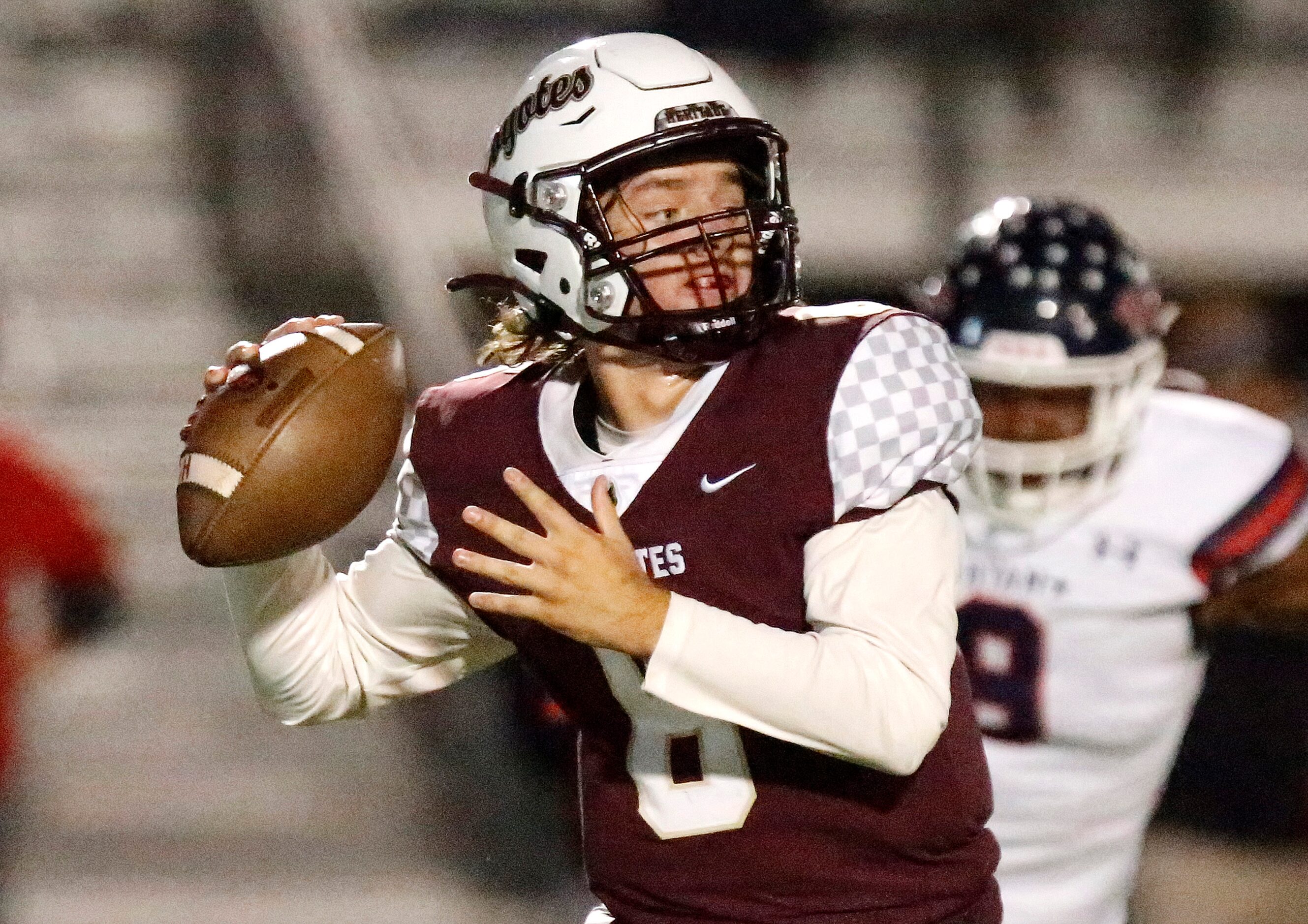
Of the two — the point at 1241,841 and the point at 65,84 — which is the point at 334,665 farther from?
the point at 65,84

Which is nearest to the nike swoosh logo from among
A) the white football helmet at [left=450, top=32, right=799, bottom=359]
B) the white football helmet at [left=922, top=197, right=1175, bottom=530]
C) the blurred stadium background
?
the white football helmet at [left=450, top=32, right=799, bottom=359]

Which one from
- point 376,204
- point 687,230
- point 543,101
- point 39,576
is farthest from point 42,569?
point 376,204

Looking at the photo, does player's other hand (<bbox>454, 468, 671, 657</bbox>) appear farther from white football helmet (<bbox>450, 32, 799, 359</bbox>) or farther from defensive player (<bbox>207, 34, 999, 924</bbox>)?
white football helmet (<bbox>450, 32, 799, 359</bbox>)

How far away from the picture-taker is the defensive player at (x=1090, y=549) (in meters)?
2.44

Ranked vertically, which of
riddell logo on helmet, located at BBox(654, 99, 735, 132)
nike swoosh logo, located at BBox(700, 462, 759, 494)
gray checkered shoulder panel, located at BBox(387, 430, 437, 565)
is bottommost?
gray checkered shoulder panel, located at BBox(387, 430, 437, 565)

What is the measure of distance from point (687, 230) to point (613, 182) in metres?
0.12

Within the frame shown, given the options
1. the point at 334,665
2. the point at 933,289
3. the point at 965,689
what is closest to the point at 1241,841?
the point at 933,289

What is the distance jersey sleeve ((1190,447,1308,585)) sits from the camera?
97.3 inches

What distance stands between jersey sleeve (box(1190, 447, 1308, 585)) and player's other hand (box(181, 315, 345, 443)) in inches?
54.2

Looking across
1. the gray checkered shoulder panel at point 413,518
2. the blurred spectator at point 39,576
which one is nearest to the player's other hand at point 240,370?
the gray checkered shoulder panel at point 413,518

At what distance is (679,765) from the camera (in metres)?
1.72

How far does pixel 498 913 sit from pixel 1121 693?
5.50 ft

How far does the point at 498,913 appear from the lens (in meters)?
3.58

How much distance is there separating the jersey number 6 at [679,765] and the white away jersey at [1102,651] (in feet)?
2.84
